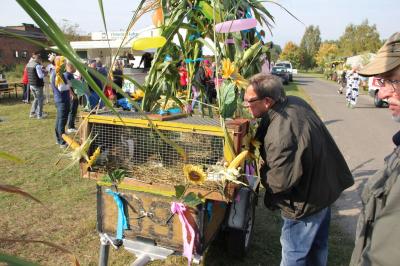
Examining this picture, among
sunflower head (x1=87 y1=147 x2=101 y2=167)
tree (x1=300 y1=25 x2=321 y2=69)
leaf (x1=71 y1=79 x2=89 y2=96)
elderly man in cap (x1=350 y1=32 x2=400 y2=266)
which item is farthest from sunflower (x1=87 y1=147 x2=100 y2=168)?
tree (x1=300 y1=25 x2=321 y2=69)

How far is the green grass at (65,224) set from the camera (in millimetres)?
3189

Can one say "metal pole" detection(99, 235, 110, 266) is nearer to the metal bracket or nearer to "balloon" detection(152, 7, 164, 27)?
the metal bracket

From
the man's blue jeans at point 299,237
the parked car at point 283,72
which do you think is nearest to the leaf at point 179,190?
the man's blue jeans at point 299,237

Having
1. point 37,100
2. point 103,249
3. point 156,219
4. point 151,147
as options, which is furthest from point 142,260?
point 37,100

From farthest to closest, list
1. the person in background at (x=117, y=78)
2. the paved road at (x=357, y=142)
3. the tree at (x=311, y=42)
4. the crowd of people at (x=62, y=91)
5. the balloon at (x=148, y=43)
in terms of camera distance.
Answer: the tree at (x=311, y=42) < the crowd of people at (x=62, y=91) < the paved road at (x=357, y=142) < the person in background at (x=117, y=78) < the balloon at (x=148, y=43)

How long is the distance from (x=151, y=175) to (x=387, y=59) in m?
1.36

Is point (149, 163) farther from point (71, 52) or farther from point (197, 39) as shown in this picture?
point (71, 52)

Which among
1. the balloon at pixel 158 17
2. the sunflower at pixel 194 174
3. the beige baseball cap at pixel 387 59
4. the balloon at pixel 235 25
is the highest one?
the balloon at pixel 158 17

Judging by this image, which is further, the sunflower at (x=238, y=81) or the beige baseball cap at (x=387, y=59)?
the sunflower at (x=238, y=81)

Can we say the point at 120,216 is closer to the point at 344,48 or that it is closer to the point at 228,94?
the point at 228,94

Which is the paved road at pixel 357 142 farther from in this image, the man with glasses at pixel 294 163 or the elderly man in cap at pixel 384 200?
the elderly man in cap at pixel 384 200

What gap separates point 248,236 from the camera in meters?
3.27

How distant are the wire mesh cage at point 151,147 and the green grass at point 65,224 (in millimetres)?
327

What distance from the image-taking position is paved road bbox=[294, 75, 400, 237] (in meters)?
4.35
